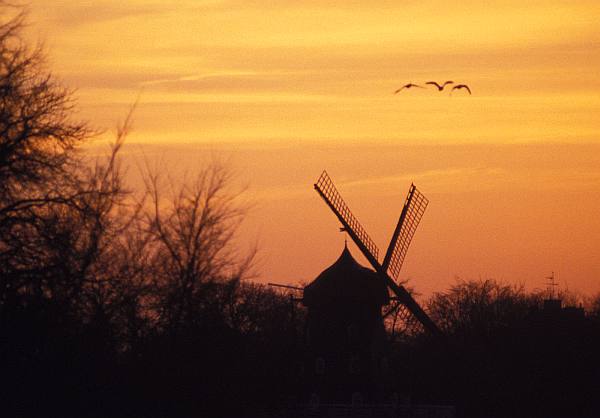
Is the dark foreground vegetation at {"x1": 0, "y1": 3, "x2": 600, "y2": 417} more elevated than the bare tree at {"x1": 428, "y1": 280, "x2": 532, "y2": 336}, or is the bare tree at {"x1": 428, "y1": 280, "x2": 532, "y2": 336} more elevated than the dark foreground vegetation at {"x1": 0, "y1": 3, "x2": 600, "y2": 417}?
the bare tree at {"x1": 428, "y1": 280, "x2": 532, "y2": 336}

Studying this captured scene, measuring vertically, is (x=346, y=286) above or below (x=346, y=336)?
above

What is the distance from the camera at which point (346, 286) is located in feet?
217

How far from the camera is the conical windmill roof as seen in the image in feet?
216

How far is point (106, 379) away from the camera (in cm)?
2747

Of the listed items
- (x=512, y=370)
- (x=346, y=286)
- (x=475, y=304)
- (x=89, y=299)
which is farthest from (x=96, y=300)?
(x=475, y=304)

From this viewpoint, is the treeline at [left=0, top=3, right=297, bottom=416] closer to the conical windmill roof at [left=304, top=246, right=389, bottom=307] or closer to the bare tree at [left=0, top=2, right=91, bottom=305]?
the bare tree at [left=0, top=2, right=91, bottom=305]

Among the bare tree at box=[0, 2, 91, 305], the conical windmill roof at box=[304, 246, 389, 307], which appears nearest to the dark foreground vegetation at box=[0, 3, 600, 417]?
the bare tree at box=[0, 2, 91, 305]

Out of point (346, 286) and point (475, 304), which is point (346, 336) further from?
point (475, 304)

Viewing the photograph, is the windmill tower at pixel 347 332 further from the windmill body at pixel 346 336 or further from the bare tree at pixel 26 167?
the bare tree at pixel 26 167

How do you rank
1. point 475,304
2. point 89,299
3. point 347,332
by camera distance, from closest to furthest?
point 89,299, point 347,332, point 475,304

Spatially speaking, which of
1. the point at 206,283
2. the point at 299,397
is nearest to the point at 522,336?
the point at 299,397

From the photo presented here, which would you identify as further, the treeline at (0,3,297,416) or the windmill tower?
the windmill tower

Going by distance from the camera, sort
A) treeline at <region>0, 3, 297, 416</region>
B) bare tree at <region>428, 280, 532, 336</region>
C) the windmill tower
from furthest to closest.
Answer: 1. bare tree at <region>428, 280, 532, 336</region>
2. the windmill tower
3. treeline at <region>0, 3, 297, 416</region>

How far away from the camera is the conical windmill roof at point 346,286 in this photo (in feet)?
216
